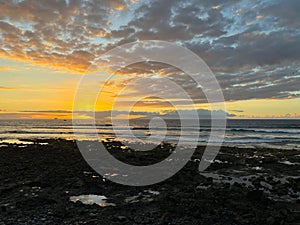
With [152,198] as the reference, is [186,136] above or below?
below

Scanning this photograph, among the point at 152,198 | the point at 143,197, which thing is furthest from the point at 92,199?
the point at 152,198

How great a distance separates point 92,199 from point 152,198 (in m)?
2.58

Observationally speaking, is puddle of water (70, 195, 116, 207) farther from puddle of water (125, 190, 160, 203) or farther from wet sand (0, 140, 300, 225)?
puddle of water (125, 190, 160, 203)

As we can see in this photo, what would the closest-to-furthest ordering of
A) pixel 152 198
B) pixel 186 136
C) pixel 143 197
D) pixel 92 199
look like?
pixel 92 199 < pixel 152 198 < pixel 143 197 < pixel 186 136

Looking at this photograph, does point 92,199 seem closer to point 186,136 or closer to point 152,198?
point 152,198

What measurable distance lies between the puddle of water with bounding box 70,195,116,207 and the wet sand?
0.40 feet

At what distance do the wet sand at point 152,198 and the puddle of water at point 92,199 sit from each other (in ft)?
0.40

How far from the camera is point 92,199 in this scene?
38.3 ft

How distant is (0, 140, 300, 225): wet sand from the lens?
9.23 m

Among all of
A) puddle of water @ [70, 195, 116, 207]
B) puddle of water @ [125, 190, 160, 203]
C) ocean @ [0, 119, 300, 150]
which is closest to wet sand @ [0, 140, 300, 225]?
puddle of water @ [125, 190, 160, 203]

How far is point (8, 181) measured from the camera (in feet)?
47.5

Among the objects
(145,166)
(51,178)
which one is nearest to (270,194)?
(145,166)

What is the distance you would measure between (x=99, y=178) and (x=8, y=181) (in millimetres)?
4771

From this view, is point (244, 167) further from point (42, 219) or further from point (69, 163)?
point (42, 219)
